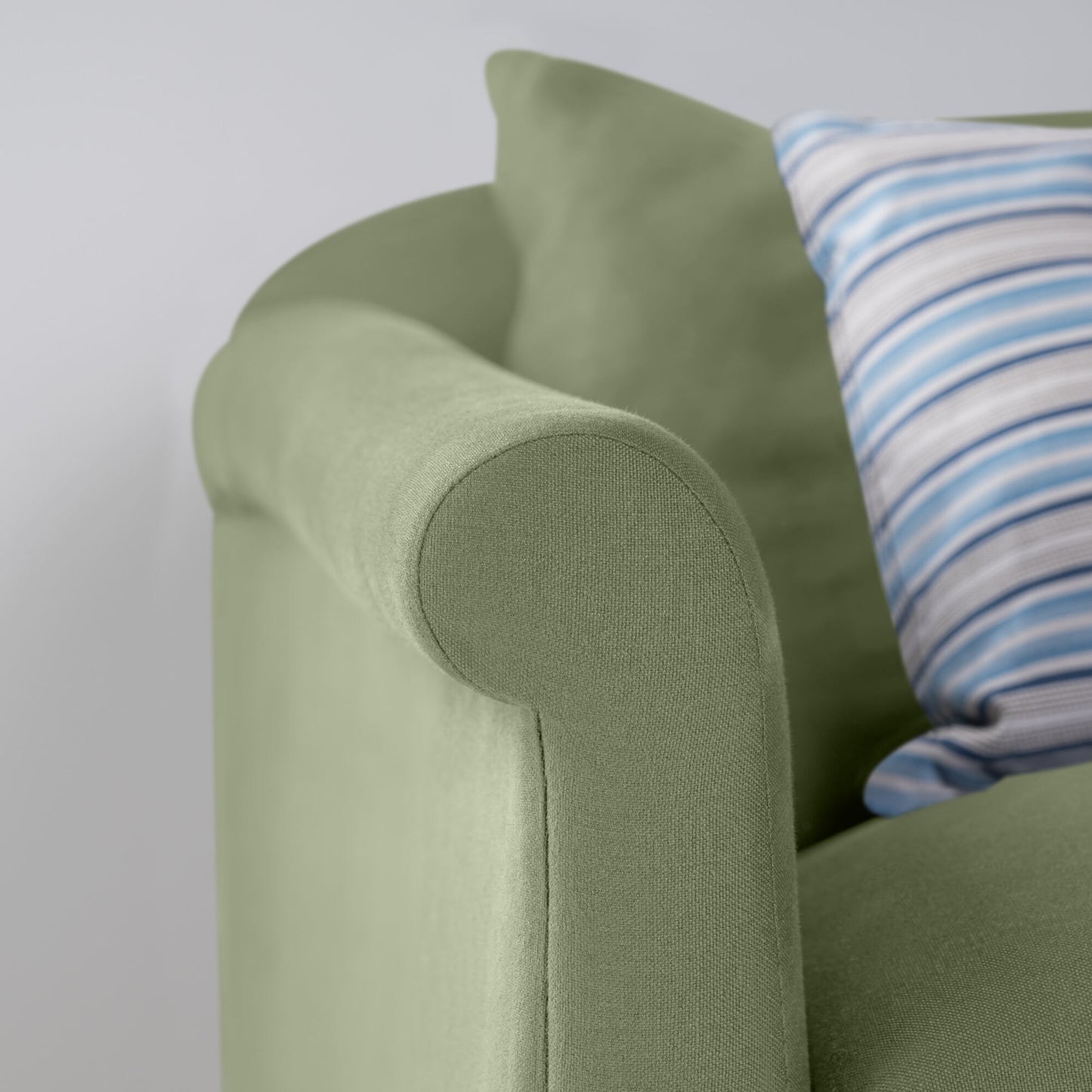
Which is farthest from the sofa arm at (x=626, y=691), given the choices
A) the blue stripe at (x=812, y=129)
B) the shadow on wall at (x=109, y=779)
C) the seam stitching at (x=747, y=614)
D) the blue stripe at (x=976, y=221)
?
the shadow on wall at (x=109, y=779)

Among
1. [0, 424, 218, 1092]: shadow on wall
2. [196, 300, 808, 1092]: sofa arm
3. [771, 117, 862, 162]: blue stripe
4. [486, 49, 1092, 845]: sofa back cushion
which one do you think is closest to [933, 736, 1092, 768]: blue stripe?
[486, 49, 1092, 845]: sofa back cushion

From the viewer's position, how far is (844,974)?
24.1 inches

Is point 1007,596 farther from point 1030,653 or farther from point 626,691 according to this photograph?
point 626,691

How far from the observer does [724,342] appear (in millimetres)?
994

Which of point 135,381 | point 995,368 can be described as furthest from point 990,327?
point 135,381

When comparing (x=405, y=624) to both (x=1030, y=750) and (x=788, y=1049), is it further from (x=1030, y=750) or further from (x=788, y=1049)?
(x=1030, y=750)

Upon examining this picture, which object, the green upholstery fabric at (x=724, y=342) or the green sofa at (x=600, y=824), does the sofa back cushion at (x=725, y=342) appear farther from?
the green sofa at (x=600, y=824)

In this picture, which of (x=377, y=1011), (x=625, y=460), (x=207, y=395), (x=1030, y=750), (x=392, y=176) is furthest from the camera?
(x=392, y=176)

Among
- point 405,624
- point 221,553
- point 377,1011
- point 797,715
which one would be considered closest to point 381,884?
point 377,1011

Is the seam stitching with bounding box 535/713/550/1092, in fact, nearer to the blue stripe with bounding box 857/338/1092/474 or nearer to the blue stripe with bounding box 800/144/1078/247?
the blue stripe with bounding box 857/338/1092/474

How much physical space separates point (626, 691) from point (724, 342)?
1.71 ft

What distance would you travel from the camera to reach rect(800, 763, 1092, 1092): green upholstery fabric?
559mm

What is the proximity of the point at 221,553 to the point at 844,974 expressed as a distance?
68 cm

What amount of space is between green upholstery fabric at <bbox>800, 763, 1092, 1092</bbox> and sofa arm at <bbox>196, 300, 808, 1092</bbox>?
0.14ft
